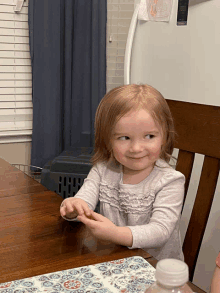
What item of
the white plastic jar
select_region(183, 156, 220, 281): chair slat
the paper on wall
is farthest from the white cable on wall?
the white plastic jar

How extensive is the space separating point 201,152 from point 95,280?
492mm

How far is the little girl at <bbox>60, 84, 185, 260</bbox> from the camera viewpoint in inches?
29.7

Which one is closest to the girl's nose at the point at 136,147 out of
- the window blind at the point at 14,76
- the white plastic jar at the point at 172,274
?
the white plastic jar at the point at 172,274

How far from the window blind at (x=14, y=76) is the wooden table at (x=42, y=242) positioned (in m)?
1.34

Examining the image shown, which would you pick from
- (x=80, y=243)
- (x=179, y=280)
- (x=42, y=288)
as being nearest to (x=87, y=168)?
(x=80, y=243)

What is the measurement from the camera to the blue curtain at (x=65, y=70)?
2.03 metres

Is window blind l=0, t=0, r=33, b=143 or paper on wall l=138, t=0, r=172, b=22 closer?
paper on wall l=138, t=0, r=172, b=22

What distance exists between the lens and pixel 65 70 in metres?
2.12

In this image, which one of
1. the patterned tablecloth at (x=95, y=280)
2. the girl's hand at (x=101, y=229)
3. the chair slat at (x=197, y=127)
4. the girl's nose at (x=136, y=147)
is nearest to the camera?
the patterned tablecloth at (x=95, y=280)

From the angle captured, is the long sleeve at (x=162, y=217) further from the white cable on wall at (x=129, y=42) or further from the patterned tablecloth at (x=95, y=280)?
the white cable on wall at (x=129, y=42)

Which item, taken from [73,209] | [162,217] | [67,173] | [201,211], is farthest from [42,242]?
[67,173]

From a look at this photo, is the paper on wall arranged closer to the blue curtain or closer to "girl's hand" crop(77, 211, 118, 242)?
the blue curtain

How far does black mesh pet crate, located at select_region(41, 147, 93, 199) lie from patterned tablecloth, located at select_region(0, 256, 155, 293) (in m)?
1.10

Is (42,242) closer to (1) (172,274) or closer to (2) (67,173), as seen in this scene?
A: (1) (172,274)
